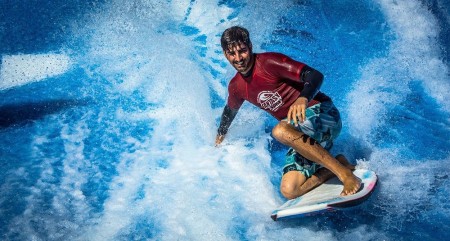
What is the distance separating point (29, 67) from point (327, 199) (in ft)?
20.9

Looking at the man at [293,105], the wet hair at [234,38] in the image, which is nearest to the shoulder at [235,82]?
the man at [293,105]

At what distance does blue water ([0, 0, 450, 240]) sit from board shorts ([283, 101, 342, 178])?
50 centimetres

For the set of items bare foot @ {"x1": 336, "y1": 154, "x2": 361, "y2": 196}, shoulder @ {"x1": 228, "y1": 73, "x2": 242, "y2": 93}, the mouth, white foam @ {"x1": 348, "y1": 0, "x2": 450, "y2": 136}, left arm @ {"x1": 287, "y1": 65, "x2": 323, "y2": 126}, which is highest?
the mouth

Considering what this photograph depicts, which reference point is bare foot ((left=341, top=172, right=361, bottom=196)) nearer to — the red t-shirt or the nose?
the red t-shirt

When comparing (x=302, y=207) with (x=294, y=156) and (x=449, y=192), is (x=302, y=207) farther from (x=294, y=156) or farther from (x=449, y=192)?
(x=449, y=192)

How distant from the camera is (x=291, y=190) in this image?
3.19m

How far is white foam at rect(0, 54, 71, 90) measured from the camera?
634cm

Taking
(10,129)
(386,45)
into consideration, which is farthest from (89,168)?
(386,45)

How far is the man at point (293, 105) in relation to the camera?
2814 millimetres

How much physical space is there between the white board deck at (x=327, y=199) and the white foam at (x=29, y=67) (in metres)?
5.45

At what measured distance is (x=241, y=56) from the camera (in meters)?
2.92

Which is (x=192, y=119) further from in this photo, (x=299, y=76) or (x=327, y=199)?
(x=327, y=199)

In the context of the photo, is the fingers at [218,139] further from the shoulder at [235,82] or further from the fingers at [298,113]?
the fingers at [298,113]

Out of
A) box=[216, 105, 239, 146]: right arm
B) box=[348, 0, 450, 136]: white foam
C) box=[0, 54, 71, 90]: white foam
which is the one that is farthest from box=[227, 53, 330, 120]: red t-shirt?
box=[0, 54, 71, 90]: white foam
